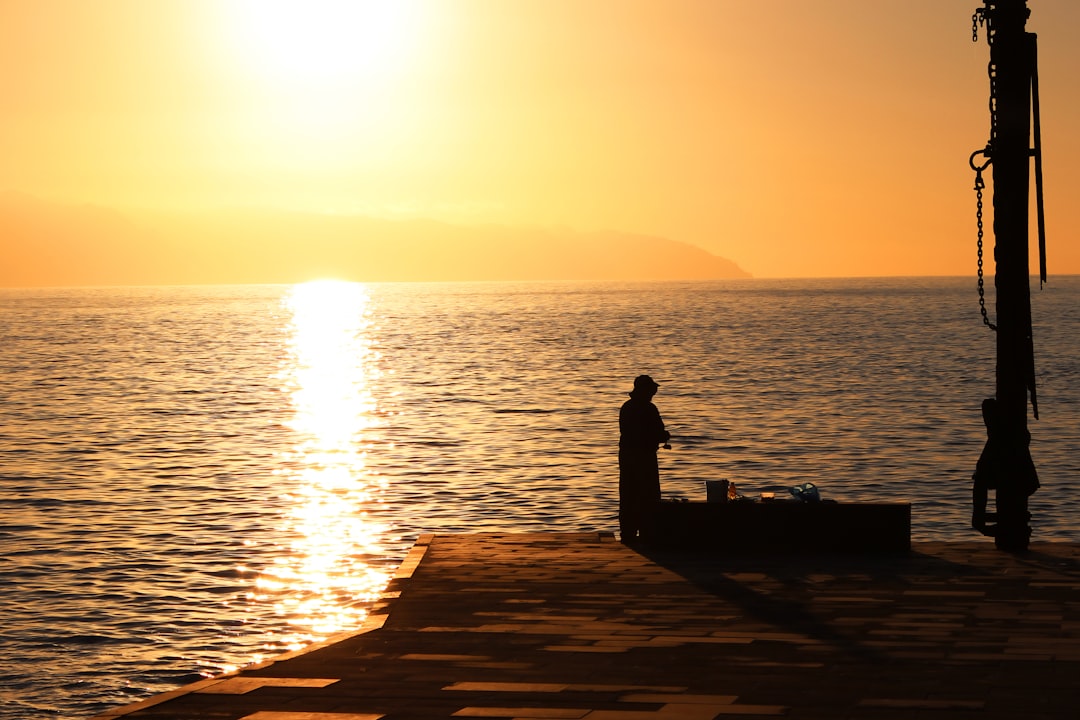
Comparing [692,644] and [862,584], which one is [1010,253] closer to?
[862,584]

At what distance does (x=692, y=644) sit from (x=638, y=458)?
5.38 metres

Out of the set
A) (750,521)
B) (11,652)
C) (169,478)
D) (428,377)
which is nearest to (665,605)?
(750,521)

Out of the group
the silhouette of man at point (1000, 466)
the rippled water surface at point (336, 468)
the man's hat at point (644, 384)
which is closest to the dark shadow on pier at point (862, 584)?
the silhouette of man at point (1000, 466)

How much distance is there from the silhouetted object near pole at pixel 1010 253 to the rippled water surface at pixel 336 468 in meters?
2.72

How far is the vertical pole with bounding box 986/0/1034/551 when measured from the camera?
15172 mm

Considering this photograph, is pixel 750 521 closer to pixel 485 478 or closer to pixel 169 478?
pixel 485 478

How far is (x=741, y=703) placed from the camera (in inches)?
351

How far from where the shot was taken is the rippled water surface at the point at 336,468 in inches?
696

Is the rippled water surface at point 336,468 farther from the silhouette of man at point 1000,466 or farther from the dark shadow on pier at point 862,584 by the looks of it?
the silhouette of man at point 1000,466

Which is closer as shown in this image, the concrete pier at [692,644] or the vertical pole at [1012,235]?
the concrete pier at [692,644]

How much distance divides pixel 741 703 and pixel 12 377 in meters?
74.1

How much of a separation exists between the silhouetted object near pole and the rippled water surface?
2.72 metres

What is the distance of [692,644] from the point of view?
10.8 m

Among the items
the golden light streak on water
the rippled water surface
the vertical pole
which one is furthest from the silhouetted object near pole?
the golden light streak on water
